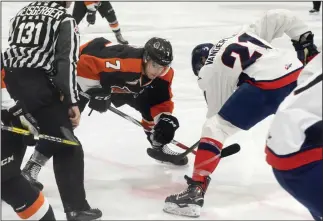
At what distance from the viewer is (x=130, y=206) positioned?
2436mm

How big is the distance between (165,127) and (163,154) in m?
0.17

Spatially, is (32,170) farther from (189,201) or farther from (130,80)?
(189,201)

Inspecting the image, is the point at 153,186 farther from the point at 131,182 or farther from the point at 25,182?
the point at 25,182

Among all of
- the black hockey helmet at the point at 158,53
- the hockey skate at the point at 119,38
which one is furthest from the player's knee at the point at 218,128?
the hockey skate at the point at 119,38

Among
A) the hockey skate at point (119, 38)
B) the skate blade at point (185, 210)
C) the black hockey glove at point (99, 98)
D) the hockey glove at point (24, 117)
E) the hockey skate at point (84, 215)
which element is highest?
the hockey glove at point (24, 117)

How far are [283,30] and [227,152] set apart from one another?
720 mm

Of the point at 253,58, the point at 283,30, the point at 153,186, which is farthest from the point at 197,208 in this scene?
the point at 283,30

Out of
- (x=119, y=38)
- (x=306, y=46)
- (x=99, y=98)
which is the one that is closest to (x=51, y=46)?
(x=99, y=98)

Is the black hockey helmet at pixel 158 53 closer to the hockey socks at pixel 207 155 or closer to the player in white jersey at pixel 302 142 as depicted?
the hockey socks at pixel 207 155

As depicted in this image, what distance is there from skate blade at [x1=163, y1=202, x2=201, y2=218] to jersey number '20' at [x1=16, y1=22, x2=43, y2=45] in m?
0.76

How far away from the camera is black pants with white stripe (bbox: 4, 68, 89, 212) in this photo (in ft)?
6.87

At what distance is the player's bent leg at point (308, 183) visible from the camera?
1.50 m

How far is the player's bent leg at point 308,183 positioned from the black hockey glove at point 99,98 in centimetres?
125

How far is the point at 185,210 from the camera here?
2.37 meters
